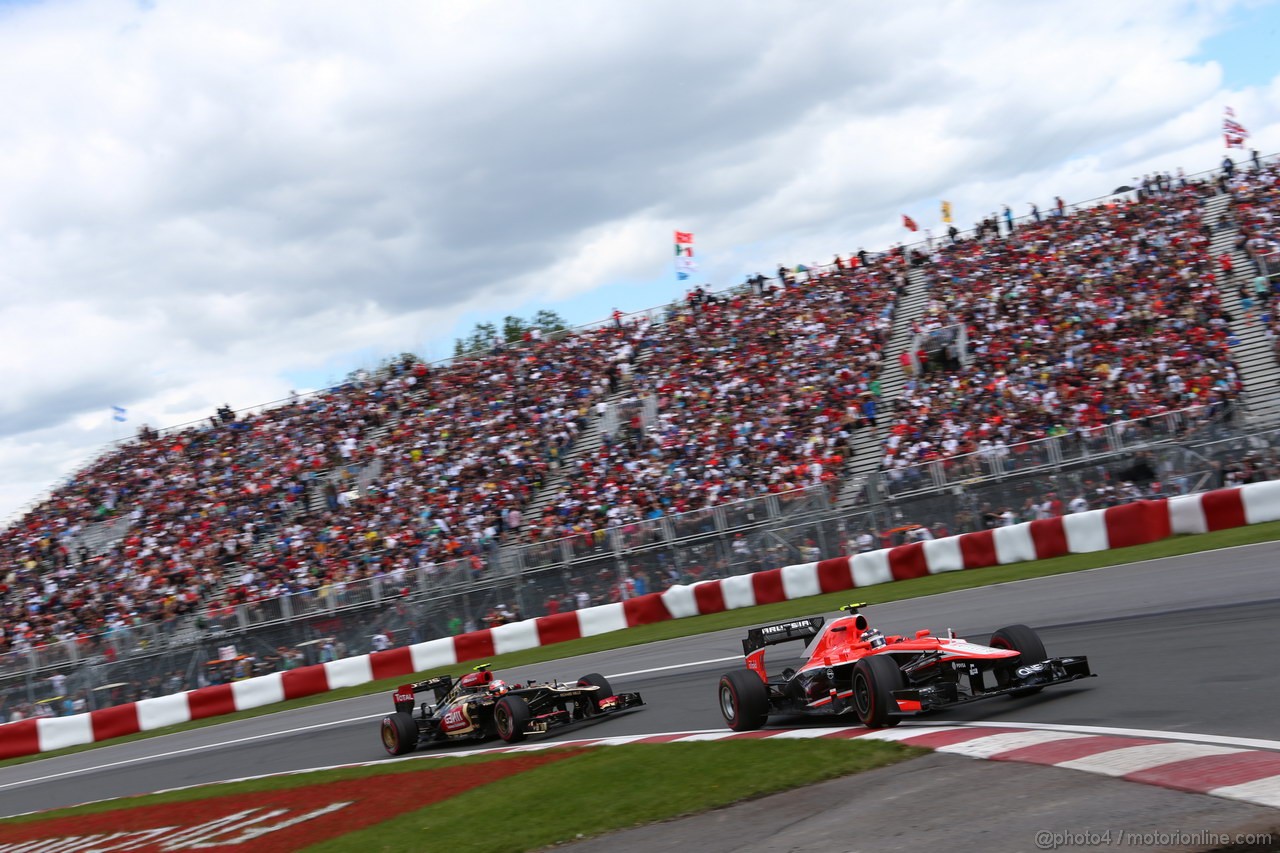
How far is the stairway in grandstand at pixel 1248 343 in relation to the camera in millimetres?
21719

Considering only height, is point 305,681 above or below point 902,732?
above

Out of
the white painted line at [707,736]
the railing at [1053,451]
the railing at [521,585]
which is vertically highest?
the railing at [1053,451]

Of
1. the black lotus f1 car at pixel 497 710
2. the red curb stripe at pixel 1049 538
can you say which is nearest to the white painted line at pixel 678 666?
the black lotus f1 car at pixel 497 710

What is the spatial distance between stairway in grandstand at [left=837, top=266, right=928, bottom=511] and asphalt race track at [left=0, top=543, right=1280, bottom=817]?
14.3ft

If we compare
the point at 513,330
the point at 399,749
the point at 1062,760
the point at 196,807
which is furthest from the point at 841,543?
the point at 513,330

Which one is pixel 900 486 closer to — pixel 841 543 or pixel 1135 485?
pixel 841 543

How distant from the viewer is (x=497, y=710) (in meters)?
12.9

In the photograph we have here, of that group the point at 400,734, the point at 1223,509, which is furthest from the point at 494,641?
the point at 1223,509

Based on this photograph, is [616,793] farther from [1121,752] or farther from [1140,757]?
[1140,757]

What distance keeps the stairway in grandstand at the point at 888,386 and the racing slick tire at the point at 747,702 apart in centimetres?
1229

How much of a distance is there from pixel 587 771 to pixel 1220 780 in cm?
508

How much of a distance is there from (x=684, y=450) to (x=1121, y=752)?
2193 centimetres

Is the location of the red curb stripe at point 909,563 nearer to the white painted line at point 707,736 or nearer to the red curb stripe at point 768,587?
the red curb stripe at point 768,587

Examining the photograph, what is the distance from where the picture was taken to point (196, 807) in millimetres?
12555
